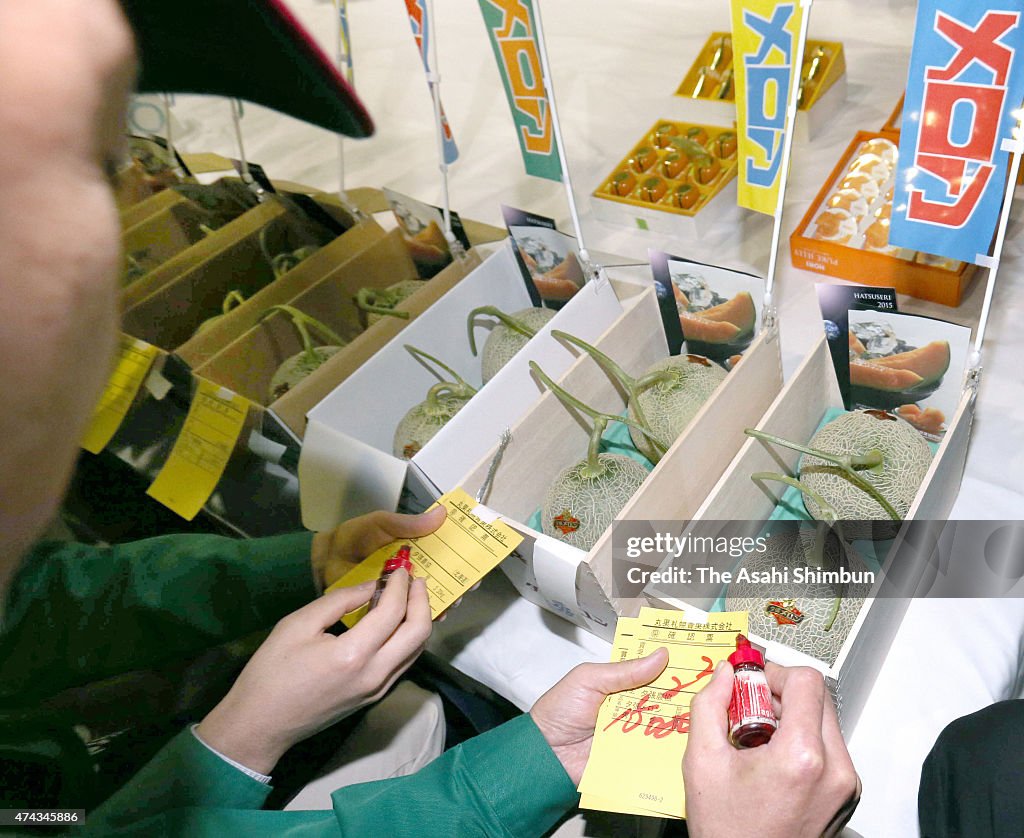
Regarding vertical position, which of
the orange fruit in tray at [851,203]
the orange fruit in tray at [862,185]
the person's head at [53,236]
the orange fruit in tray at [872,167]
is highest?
the person's head at [53,236]

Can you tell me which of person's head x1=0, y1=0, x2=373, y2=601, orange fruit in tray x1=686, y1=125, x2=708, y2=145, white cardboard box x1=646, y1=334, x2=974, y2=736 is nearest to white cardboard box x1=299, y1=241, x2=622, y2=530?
white cardboard box x1=646, y1=334, x2=974, y2=736

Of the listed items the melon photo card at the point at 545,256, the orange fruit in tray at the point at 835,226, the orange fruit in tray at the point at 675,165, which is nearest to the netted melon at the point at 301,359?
the melon photo card at the point at 545,256

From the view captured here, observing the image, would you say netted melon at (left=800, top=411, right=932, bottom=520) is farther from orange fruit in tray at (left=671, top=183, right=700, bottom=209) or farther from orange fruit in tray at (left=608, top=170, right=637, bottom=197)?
orange fruit in tray at (left=608, top=170, right=637, bottom=197)

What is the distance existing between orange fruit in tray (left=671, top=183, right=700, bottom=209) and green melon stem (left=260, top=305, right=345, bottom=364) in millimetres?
676

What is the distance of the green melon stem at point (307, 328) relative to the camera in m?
1.32

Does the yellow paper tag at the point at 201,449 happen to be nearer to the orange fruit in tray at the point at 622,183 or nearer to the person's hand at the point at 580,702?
the person's hand at the point at 580,702

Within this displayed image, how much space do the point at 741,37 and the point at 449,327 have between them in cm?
63

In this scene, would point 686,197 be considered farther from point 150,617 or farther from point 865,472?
point 150,617

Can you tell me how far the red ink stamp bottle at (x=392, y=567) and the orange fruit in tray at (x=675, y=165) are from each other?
39.9 inches

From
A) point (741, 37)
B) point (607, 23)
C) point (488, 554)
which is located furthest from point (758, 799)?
point (607, 23)

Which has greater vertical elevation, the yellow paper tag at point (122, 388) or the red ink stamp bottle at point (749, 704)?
the red ink stamp bottle at point (749, 704)

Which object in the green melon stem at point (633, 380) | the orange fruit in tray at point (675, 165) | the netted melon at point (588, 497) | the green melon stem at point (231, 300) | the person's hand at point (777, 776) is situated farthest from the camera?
the orange fruit in tray at point (675, 165)

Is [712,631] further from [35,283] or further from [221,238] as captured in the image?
[221,238]

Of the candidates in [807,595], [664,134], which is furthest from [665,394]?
[664,134]
